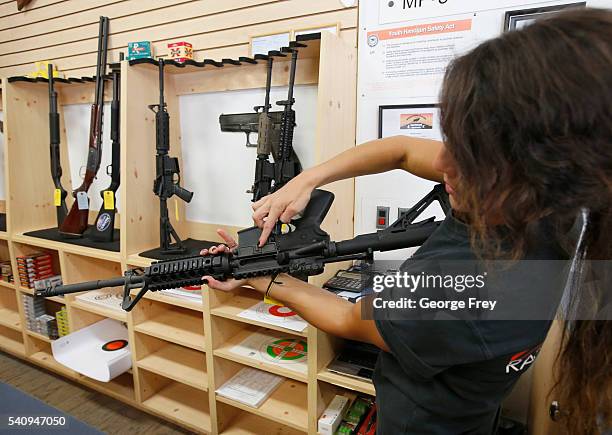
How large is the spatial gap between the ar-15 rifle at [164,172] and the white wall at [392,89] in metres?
0.81

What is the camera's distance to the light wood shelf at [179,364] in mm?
1737

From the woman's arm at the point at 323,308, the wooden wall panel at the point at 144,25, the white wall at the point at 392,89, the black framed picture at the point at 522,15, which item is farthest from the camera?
the wooden wall panel at the point at 144,25

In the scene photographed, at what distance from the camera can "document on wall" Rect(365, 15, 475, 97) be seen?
1.37 metres

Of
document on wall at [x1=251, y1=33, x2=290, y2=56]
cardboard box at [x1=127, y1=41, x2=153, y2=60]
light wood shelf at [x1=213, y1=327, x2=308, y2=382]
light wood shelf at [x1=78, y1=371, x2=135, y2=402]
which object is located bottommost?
light wood shelf at [x1=78, y1=371, x2=135, y2=402]

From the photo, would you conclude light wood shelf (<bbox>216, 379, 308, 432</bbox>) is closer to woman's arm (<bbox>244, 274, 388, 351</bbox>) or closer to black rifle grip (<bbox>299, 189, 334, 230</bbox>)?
woman's arm (<bbox>244, 274, 388, 351</bbox>)

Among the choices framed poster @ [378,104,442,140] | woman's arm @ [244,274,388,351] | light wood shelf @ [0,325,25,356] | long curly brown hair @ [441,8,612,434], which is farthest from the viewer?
light wood shelf @ [0,325,25,356]

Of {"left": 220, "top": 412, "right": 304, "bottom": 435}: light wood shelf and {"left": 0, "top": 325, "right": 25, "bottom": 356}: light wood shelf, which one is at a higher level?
{"left": 0, "top": 325, "right": 25, "bottom": 356}: light wood shelf

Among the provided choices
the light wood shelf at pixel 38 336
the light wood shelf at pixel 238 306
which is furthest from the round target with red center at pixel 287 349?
the light wood shelf at pixel 38 336

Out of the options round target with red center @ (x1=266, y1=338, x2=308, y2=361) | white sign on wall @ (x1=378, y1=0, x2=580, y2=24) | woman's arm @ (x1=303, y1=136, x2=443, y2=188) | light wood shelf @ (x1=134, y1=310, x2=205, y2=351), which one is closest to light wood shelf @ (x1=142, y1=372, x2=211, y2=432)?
light wood shelf @ (x1=134, y1=310, x2=205, y2=351)

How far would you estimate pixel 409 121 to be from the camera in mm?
1480

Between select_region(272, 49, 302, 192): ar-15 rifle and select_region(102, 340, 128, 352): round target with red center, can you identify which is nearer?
select_region(272, 49, 302, 192): ar-15 rifle

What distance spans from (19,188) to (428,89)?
2318mm

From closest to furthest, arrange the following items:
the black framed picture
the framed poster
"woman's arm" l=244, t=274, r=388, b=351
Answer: "woman's arm" l=244, t=274, r=388, b=351
the black framed picture
the framed poster

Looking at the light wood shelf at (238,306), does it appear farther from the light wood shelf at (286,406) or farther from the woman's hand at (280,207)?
the woman's hand at (280,207)
